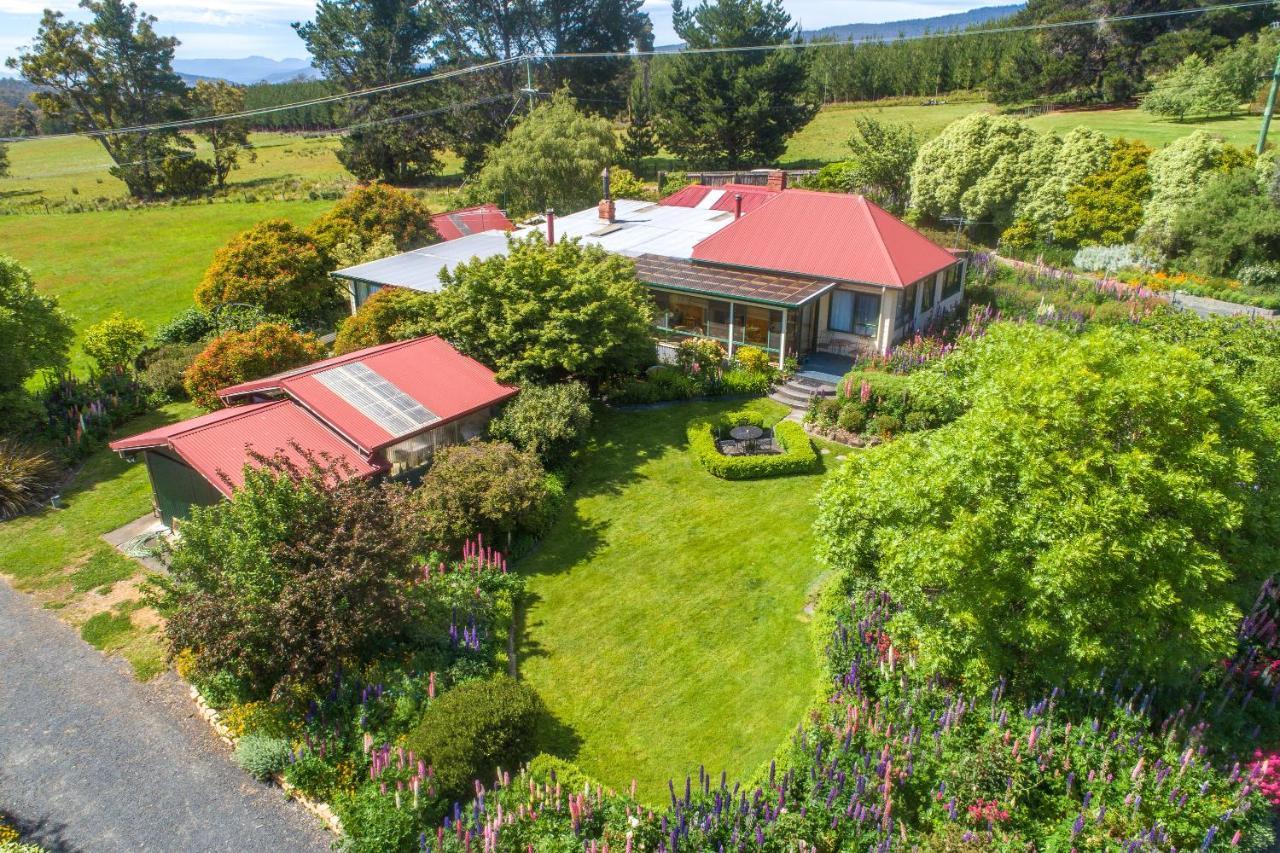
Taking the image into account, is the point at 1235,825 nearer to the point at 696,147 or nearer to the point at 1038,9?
the point at 696,147

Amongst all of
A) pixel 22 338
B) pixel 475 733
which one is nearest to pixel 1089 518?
pixel 475 733

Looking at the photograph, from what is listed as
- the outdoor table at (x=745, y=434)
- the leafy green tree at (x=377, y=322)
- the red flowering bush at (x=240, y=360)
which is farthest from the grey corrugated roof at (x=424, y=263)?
the outdoor table at (x=745, y=434)

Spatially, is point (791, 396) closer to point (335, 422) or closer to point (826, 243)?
point (826, 243)

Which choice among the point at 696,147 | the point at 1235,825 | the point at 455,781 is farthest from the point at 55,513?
the point at 696,147

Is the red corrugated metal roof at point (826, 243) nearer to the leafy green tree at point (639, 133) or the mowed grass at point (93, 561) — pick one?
the mowed grass at point (93, 561)

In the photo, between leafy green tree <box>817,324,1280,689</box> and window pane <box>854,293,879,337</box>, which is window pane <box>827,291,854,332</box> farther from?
leafy green tree <box>817,324,1280,689</box>

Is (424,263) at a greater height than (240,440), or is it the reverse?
(424,263)
